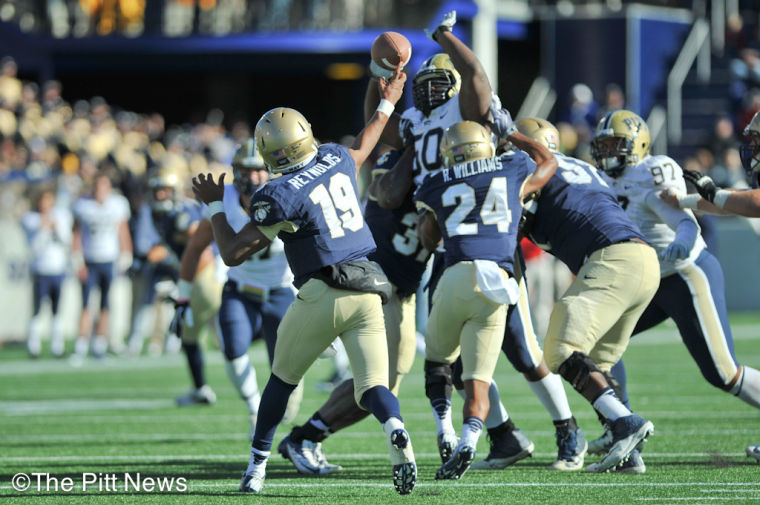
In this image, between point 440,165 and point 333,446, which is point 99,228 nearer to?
point 333,446

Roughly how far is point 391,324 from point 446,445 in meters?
0.85

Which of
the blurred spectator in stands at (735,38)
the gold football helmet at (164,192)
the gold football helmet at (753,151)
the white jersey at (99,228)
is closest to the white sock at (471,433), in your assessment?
the gold football helmet at (753,151)

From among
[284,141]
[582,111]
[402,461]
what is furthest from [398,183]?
[582,111]

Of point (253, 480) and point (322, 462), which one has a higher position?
point (253, 480)

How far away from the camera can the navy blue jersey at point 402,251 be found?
6535 millimetres

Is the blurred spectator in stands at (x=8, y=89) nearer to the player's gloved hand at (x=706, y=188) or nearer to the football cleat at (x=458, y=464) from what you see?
the player's gloved hand at (x=706, y=188)

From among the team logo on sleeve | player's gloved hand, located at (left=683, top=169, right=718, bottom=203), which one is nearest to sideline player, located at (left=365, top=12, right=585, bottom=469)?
player's gloved hand, located at (left=683, top=169, right=718, bottom=203)

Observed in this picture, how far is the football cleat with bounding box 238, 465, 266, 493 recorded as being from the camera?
5.67m

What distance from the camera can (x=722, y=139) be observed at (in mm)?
17609

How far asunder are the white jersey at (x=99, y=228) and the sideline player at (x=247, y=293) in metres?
6.67

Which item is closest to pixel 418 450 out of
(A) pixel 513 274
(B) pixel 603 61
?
(A) pixel 513 274

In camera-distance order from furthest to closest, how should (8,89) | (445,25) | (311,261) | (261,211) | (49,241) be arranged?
(8,89) < (49,241) < (445,25) < (311,261) < (261,211)

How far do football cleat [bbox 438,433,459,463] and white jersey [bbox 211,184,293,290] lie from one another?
6.30 feet

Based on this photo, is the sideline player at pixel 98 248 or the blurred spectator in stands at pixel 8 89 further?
the blurred spectator in stands at pixel 8 89
